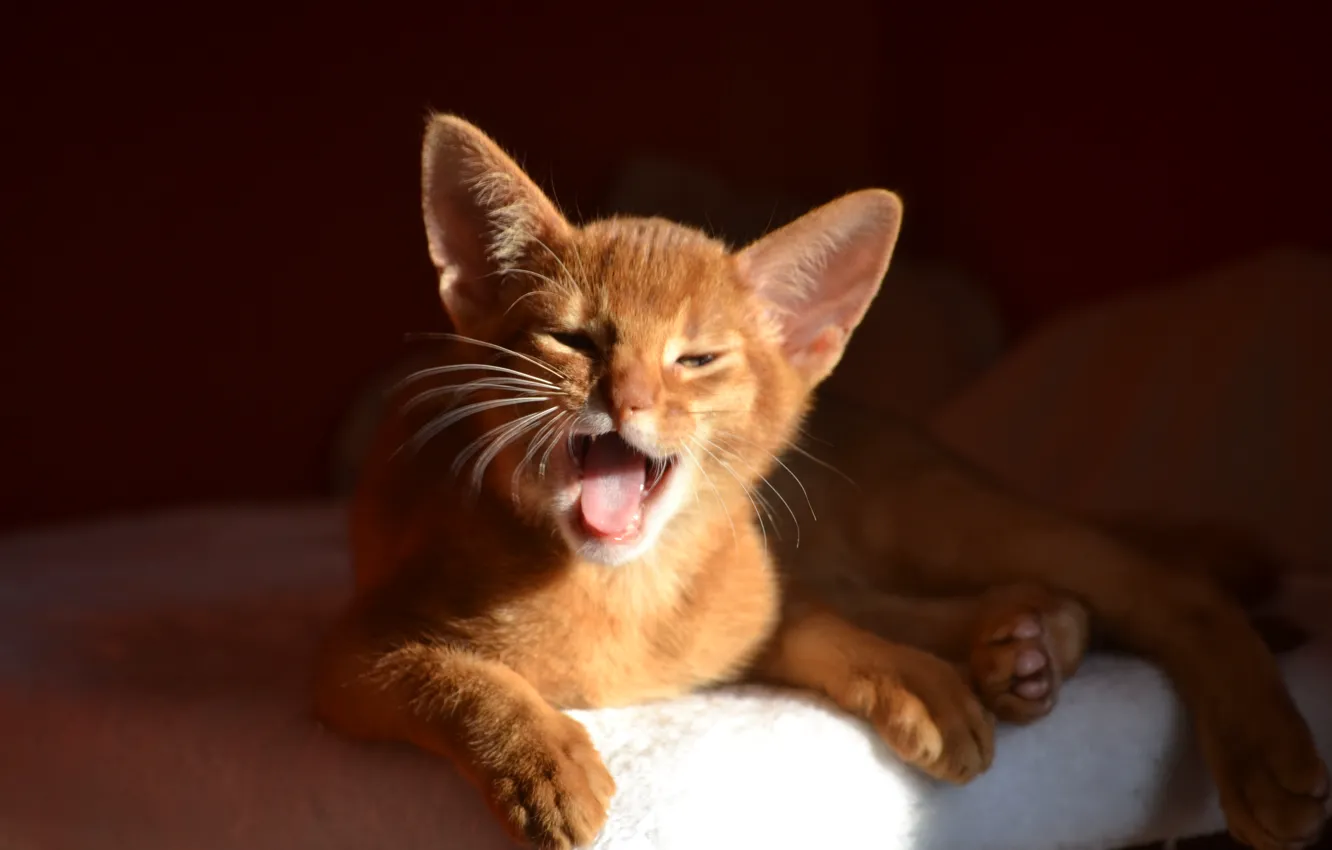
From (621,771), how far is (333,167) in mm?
1937

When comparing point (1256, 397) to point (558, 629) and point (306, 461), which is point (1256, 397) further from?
point (306, 461)

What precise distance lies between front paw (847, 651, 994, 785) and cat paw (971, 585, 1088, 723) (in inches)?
1.3

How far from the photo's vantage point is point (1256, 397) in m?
1.70

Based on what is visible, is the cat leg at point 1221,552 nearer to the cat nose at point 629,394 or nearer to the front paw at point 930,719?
the front paw at point 930,719

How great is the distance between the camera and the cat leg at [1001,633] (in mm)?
1045

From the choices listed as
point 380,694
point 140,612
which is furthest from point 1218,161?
point 140,612

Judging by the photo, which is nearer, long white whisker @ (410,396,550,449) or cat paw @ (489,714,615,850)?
cat paw @ (489,714,615,850)

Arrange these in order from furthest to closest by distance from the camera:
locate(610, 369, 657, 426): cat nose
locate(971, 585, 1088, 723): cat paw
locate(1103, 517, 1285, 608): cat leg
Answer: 1. locate(1103, 517, 1285, 608): cat leg
2. locate(971, 585, 1088, 723): cat paw
3. locate(610, 369, 657, 426): cat nose

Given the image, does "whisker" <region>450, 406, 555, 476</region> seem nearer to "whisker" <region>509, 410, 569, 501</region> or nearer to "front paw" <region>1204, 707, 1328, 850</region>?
"whisker" <region>509, 410, 569, 501</region>

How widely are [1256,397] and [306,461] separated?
1.93m

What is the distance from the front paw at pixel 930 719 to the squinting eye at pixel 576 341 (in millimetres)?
377

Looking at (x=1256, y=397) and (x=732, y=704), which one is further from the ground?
(x=1256, y=397)

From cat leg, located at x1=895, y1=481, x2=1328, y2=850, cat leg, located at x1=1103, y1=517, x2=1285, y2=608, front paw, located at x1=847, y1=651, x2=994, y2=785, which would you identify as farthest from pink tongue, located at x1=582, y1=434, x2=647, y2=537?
cat leg, located at x1=1103, y1=517, x2=1285, y2=608

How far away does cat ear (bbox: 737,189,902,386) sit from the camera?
3.55 feet
